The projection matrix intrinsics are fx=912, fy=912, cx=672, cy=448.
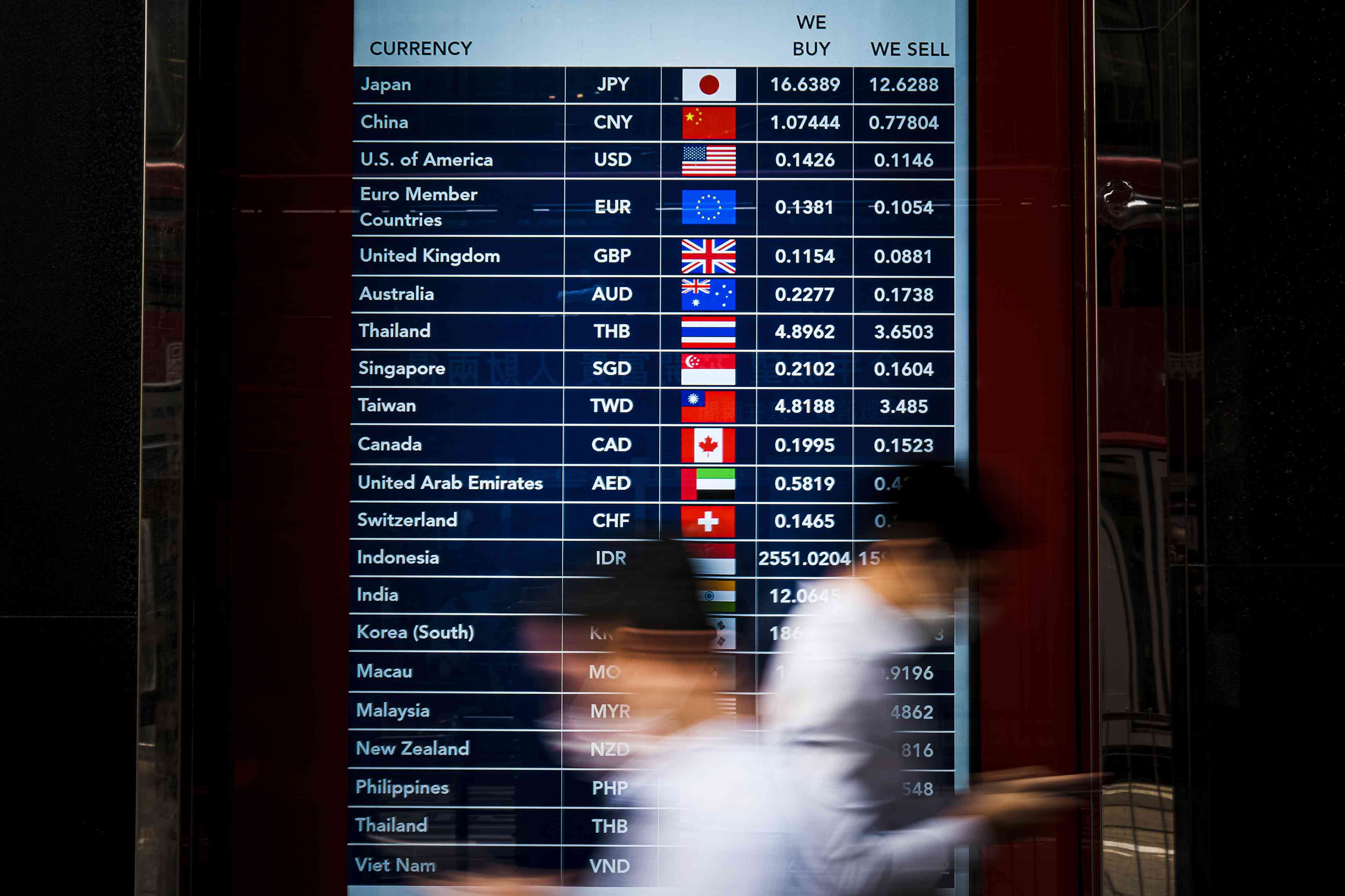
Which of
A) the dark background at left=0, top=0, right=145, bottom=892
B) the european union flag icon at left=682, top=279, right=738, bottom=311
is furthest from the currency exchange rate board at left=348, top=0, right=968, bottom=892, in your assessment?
the dark background at left=0, top=0, right=145, bottom=892

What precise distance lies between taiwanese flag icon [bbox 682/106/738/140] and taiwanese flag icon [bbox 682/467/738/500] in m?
0.67

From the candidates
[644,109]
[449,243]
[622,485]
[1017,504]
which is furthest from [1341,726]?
[449,243]

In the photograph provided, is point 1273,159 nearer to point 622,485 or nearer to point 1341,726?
point 1341,726

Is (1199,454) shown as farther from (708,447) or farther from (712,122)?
(712,122)

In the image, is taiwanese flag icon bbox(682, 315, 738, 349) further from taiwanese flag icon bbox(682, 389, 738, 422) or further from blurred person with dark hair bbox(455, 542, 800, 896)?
blurred person with dark hair bbox(455, 542, 800, 896)

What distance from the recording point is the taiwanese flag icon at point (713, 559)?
1.82m

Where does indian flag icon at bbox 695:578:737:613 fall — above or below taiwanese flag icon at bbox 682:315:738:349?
below

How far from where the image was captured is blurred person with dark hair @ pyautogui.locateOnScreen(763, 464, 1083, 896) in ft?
5.82

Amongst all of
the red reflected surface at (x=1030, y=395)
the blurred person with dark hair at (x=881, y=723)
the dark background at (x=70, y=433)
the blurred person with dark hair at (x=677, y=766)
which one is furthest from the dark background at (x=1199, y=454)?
the blurred person with dark hair at (x=677, y=766)

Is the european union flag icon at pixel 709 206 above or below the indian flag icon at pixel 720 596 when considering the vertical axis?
above

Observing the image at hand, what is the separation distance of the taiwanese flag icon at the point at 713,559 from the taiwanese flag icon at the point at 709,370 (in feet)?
1.05

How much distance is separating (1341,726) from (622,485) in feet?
4.80

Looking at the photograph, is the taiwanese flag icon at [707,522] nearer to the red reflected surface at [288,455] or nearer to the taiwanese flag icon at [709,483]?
the taiwanese flag icon at [709,483]

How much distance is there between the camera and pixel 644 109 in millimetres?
1843
